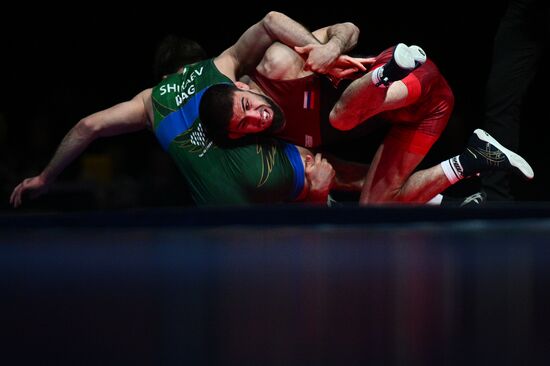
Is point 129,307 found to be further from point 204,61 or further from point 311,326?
point 204,61

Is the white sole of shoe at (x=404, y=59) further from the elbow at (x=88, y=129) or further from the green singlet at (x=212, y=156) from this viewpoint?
the elbow at (x=88, y=129)

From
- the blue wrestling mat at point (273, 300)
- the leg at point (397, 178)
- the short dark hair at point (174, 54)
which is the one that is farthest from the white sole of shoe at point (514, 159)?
the blue wrestling mat at point (273, 300)

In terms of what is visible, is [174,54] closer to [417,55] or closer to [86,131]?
[86,131]

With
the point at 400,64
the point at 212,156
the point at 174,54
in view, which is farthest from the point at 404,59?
the point at 174,54

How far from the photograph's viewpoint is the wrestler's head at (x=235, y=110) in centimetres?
242

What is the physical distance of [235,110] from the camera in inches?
95.2

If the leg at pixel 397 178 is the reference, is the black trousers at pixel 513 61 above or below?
above

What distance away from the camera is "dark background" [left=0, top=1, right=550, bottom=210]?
360 centimetres

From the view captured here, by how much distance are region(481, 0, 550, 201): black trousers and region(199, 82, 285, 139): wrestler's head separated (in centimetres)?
61

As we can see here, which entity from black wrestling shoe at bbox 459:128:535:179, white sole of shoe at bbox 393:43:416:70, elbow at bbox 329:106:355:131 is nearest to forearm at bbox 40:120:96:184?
elbow at bbox 329:106:355:131

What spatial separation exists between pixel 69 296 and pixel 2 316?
8cm

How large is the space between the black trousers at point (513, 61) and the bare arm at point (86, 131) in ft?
3.25

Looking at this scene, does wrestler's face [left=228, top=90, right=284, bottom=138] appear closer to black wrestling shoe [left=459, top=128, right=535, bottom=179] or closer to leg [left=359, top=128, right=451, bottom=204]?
leg [left=359, top=128, right=451, bottom=204]

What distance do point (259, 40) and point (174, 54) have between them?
0.36 m
